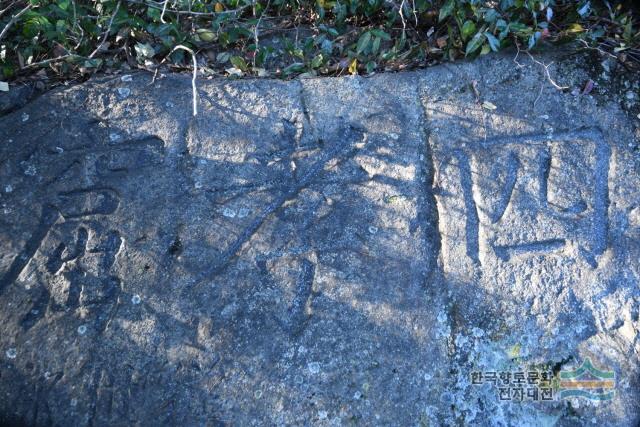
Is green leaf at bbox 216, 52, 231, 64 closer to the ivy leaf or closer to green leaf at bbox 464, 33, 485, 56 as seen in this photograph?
the ivy leaf

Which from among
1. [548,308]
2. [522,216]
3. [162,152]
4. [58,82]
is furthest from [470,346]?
[58,82]

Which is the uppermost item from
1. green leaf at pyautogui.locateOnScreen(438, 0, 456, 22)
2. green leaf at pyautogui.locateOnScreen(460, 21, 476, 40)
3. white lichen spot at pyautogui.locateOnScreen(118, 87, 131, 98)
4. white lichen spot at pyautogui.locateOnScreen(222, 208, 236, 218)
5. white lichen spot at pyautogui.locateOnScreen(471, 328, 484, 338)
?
green leaf at pyautogui.locateOnScreen(438, 0, 456, 22)

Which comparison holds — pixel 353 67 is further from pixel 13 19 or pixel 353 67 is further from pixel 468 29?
pixel 13 19

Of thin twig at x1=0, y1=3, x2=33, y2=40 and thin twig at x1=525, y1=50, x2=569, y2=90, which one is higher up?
thin twig at x1=0, y1=3, x2=33, y2=40

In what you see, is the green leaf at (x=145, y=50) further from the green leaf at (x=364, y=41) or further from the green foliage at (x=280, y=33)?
the green leaf at (x=364, y=41)

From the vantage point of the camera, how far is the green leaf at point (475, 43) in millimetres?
2402

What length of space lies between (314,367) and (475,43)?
1.42 meters

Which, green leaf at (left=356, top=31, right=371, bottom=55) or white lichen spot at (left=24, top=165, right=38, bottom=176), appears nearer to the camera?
white lichen spot at (left=24, top=165, right=38, bottom=176)

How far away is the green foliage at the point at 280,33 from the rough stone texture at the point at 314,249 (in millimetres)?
167

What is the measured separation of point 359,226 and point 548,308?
0.71 meters

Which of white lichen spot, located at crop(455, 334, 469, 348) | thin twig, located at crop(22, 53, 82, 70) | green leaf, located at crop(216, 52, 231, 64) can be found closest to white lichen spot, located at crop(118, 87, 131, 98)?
thin twig, located at crop(22, 53, 82, 70)

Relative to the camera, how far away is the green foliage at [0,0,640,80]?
8.13 ft

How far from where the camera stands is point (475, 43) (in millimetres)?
2406

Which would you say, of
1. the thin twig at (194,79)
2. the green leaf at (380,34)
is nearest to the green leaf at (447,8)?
the green leaf at (380,34)
